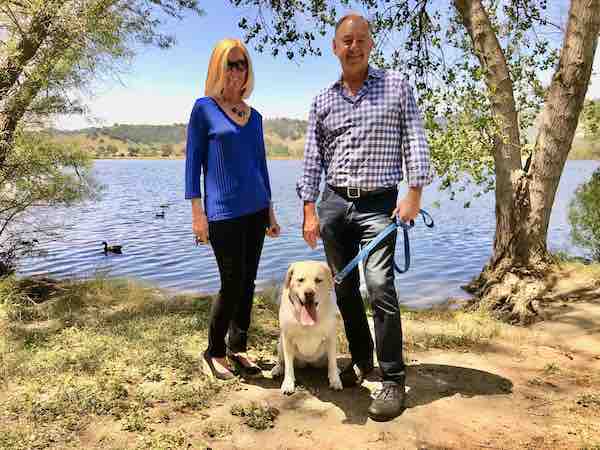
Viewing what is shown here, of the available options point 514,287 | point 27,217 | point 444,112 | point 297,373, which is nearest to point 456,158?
point 444,112

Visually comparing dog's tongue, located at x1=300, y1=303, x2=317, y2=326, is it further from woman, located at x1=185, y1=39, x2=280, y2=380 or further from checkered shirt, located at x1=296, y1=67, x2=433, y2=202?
checkered shirt, located at x1=296, y1=67, x2=433, y2=202

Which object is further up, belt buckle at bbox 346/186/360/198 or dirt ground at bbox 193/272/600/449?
belt buckle at bbox 346/186/360/198

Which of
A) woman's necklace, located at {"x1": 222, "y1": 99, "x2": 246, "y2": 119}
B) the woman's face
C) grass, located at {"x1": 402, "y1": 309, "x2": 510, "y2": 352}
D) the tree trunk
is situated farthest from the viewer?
the tree trunk

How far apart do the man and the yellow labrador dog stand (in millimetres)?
318

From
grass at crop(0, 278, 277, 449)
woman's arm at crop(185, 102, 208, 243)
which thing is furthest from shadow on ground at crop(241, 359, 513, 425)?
woman's arm at crop(185, 102, 208, 243)

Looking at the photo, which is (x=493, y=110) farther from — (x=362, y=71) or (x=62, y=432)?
(x=62, y=432)

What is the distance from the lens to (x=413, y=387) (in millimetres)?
3943

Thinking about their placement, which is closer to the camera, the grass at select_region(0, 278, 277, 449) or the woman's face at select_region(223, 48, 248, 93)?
the grass at select_region(0, 278, 277, 449)

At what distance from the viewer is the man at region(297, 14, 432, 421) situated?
11.2 ft

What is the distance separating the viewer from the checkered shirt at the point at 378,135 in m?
3.41

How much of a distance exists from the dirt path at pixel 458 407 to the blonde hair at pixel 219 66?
250cm

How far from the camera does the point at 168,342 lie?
5043mm

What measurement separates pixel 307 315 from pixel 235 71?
203cm

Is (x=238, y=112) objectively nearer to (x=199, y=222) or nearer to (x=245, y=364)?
(x=199, y=222)
